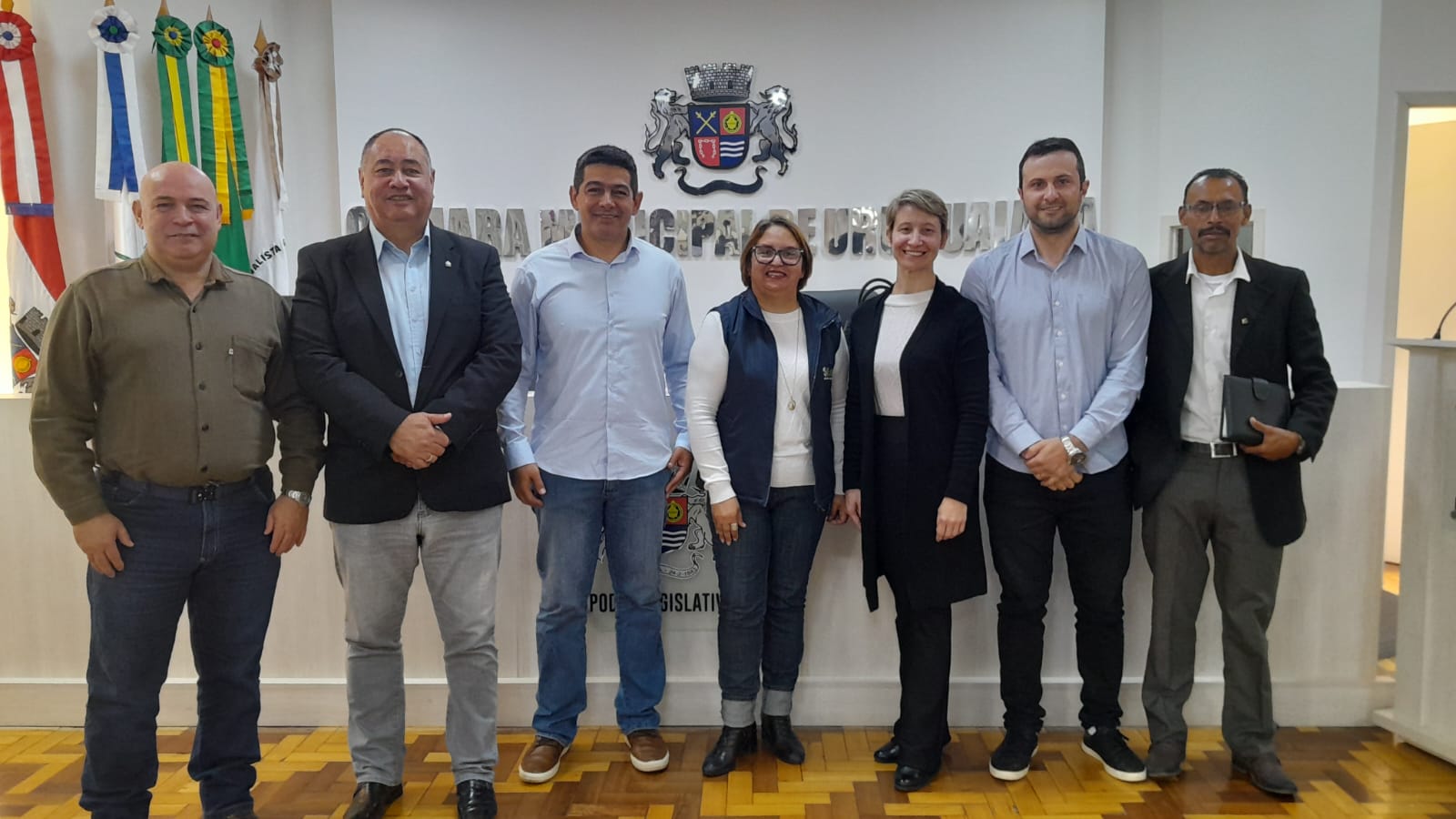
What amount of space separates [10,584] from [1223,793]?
389cm

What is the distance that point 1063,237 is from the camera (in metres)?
2.48

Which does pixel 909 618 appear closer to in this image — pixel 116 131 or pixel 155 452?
pixel 155 452

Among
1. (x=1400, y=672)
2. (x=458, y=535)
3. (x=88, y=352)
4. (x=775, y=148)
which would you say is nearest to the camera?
(x=88, y=352)

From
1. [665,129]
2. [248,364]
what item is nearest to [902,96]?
[665,129]

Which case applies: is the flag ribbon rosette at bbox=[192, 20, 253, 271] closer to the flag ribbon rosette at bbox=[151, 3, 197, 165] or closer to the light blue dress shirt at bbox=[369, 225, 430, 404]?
the flag ribbon rosette at bbox=[151, 3, 197, 165]

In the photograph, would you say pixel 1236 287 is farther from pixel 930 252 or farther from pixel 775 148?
pixel 775 148

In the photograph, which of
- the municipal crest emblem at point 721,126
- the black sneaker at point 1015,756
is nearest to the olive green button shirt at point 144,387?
the black sneaker at point 1015,756

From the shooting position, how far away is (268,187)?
4.96 m

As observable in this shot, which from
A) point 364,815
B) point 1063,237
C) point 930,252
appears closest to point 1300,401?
point 1063,237

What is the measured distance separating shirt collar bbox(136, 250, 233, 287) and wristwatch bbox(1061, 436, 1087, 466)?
7.32ft

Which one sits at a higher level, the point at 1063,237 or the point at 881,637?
the point at 1063,237

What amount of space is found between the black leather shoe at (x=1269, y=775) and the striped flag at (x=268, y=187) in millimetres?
4954

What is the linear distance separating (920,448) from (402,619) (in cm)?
148

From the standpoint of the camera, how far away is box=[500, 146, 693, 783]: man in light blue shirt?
2.53 metres
